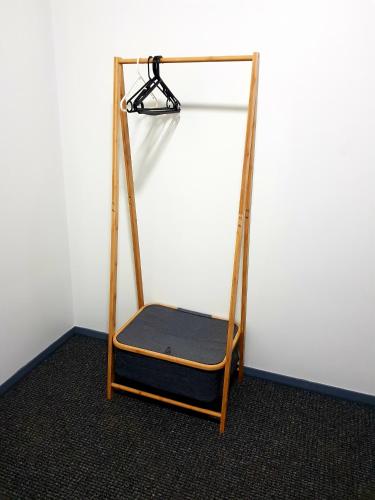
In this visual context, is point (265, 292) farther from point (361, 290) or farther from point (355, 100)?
point (355, 100)

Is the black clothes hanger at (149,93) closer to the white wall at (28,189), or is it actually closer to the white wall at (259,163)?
the white wall at (259,163)

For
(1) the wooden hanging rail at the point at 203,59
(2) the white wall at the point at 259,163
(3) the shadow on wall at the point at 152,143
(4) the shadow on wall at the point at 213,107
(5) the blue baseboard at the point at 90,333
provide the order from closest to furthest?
(1) the wooden hanging rail at the point at 203,59, (2) the white wall at the point at 259,163, (4) the shadow on wall at the point at 213,107, (3) the shadow on wall at the point at 152,143, (5) the blue baseboard at the point at 90,333

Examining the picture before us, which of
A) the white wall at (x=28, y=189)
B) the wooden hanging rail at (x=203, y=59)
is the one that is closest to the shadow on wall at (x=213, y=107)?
the wooden hanging rail at (x=203, y=59)

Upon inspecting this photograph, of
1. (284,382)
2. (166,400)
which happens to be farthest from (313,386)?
(166,400)

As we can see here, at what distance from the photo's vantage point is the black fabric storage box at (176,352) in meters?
1.78

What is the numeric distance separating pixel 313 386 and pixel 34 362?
1.63 metres

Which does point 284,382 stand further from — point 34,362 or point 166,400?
point 34,362

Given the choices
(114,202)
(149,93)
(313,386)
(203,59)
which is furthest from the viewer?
(313,386)

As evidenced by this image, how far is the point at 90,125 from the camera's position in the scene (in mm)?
2078

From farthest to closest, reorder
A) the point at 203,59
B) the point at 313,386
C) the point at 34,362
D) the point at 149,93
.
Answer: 1. the point at 34,362
2. the point at 313,386
3. the point at 149,93
4. the point at 203,59

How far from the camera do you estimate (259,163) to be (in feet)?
5.98

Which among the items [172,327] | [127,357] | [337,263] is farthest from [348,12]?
[127,357]

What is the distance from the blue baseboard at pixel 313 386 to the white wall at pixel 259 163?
0.04 meters

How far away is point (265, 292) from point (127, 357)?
0.81 metres
